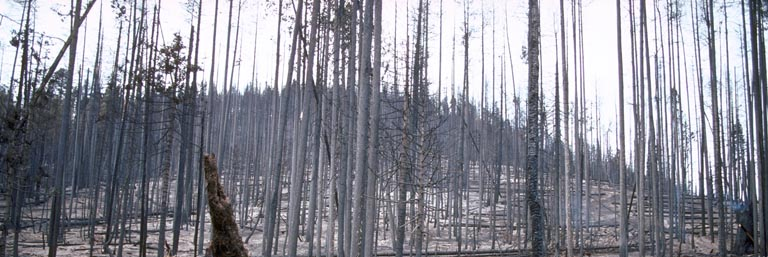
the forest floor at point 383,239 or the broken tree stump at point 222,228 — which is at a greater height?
the broken tree stump at point 222,228

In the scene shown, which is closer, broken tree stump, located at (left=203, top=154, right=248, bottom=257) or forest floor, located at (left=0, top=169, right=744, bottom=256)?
broken tree stump, located at (left=203, top=154, right=248, bottom=257)

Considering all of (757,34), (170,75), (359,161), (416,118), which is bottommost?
(359,161)

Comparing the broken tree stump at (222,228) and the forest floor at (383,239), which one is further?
the forest floor at (383,239)

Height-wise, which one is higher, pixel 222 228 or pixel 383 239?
pixel 222 228

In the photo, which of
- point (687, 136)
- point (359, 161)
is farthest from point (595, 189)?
point (359, 161)

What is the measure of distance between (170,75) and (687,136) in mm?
20316

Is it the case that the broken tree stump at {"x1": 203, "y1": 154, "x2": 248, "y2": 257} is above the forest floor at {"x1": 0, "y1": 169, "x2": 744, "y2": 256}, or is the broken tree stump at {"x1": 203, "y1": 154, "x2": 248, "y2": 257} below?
above

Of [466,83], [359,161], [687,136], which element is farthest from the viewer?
[687,136]

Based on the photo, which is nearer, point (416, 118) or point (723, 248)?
point (416, 118)

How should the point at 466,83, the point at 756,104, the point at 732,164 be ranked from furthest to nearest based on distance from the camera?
1. the point at 732,164
2. the point at 466,83
3. the point at 756,104

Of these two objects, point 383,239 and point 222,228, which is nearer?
point 222,228

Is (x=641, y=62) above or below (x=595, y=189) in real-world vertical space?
above

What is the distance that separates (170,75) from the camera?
483 inches

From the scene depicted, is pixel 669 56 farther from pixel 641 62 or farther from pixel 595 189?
pixel 595 189
